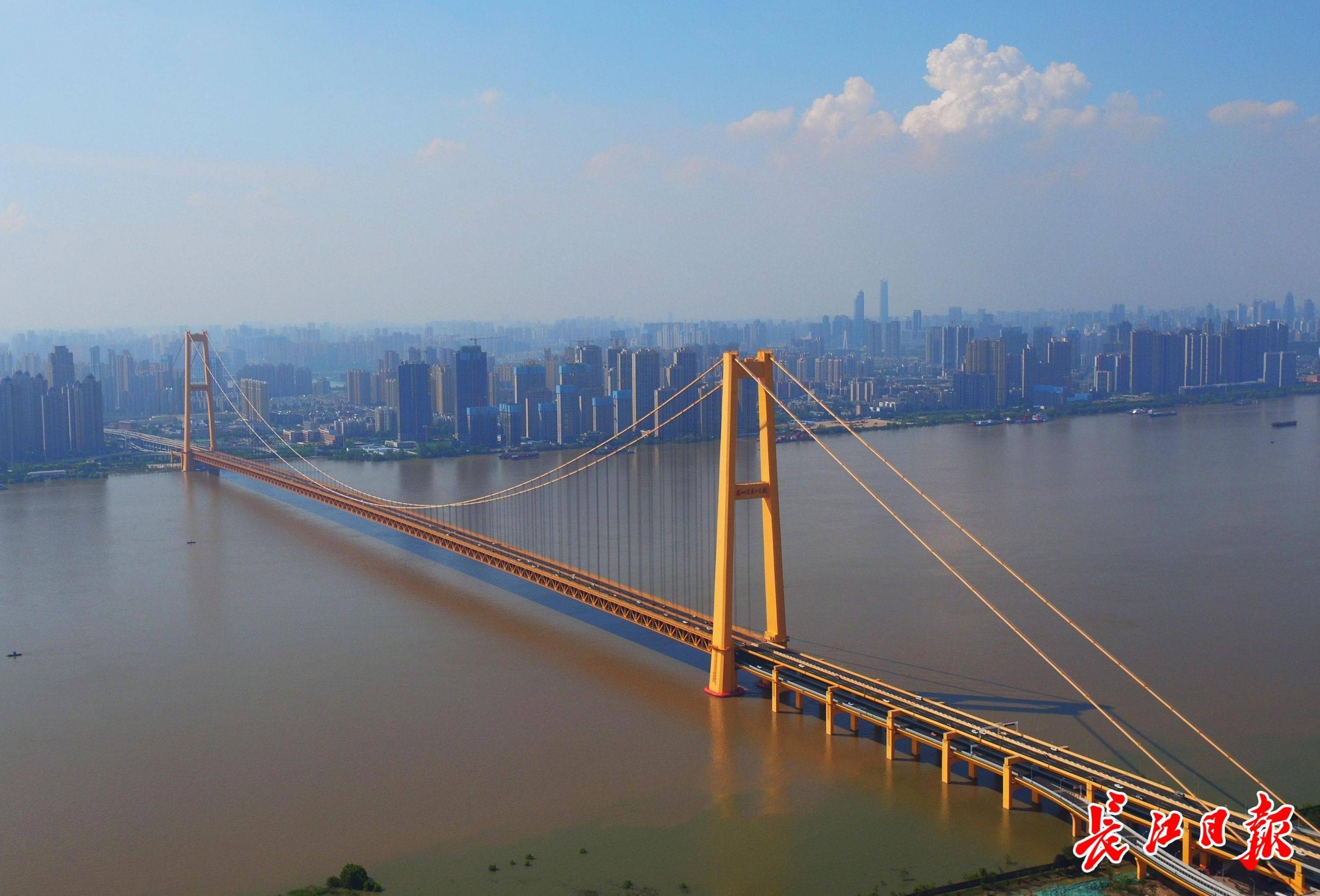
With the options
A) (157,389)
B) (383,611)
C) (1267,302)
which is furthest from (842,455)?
(1267,302)

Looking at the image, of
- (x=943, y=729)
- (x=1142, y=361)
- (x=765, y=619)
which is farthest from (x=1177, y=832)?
(x=1142, y=361)

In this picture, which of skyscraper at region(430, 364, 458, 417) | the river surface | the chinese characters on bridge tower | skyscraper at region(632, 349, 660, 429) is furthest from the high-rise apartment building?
the chinese characters on bridge tower

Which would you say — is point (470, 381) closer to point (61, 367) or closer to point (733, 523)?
point (61, 367)

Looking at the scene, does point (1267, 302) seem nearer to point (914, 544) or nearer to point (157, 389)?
point (157, 389)

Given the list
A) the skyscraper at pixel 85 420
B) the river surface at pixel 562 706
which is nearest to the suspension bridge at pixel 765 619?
the river surface at pixel 562 706

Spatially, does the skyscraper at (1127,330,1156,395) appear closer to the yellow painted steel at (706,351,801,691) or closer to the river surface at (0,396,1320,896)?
the river surface at (0,396,1320,896)
